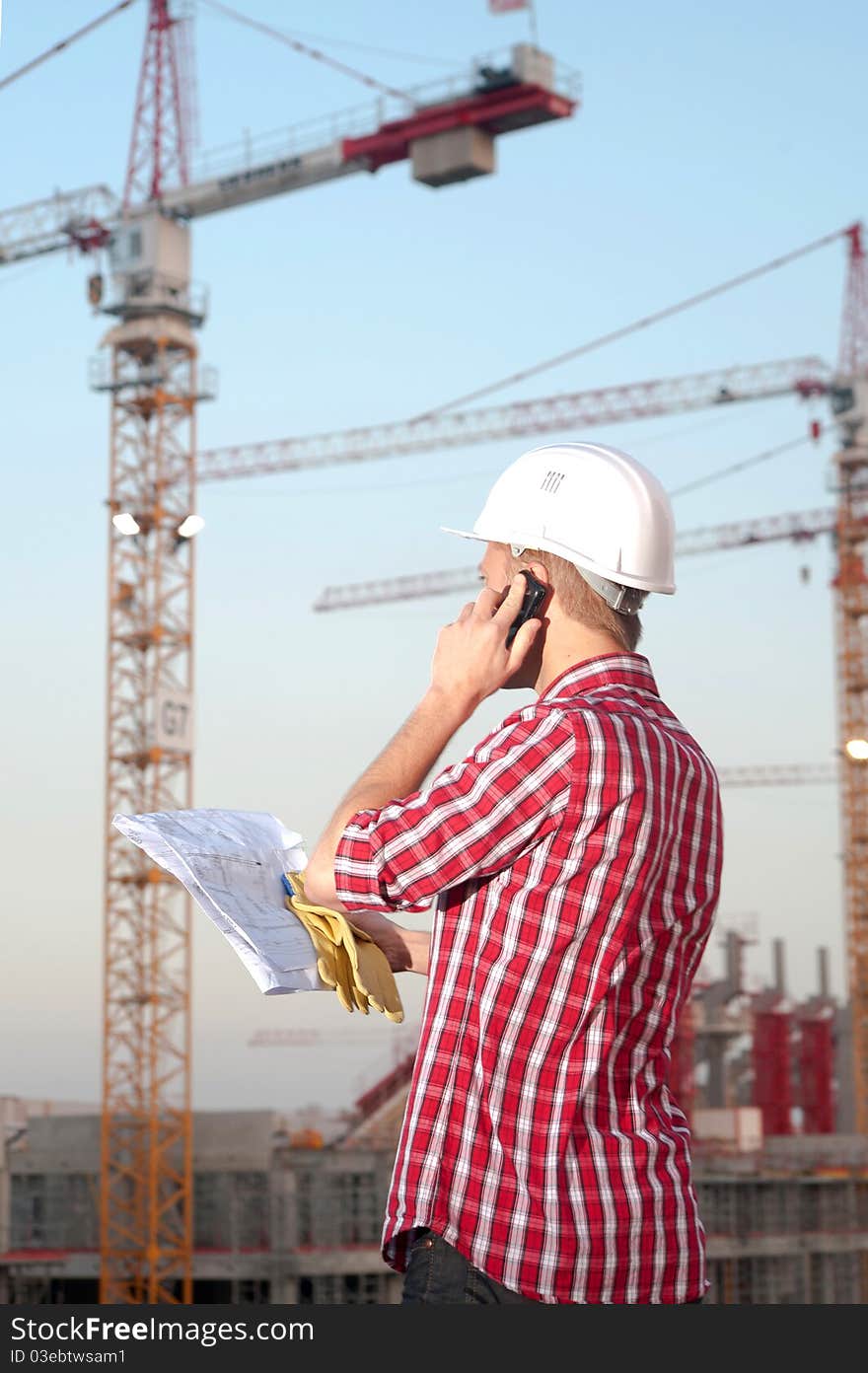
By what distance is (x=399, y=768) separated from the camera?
2.41m

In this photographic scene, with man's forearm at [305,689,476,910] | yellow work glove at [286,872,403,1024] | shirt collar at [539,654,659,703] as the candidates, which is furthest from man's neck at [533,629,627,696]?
yellow work glove at [286,872,403,1024]

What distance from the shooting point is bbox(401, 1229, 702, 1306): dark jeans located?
7.27ft

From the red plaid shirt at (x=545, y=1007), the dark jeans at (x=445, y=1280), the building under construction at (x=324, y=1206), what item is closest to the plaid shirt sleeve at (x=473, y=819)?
the red plaid shirt at (x=545, y=1007)

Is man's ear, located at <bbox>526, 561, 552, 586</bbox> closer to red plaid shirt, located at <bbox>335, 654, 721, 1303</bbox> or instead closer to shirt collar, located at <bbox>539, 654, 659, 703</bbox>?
shirt collar, located at <bbox>539, 654, 659, 703</bbox>

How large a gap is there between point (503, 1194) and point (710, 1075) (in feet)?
178

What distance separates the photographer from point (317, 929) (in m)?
2.63

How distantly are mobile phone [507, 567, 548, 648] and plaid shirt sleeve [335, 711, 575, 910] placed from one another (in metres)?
0.17

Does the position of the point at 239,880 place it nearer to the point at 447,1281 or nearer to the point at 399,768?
the point at 399,768

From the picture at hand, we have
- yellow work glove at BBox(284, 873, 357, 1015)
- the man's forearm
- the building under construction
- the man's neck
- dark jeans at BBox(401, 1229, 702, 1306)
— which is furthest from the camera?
the building under construction

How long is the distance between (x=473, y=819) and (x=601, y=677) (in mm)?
→ 302

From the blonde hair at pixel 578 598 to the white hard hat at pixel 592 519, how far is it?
1 cm

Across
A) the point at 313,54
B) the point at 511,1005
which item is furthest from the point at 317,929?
the point at 313,54

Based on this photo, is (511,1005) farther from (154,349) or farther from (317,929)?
(154,349)

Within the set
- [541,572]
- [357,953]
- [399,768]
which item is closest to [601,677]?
[541,572]
